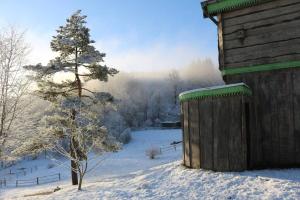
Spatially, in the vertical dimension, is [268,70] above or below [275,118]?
above

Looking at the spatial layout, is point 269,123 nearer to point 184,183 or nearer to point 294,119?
point 294,119

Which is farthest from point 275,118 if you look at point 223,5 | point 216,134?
point 223,5

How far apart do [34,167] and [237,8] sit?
49.8 m

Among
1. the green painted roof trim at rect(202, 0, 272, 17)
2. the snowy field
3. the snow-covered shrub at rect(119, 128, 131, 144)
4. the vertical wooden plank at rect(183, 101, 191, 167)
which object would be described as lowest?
the snow-covered shrub at rect(119, 128, 131, 144)

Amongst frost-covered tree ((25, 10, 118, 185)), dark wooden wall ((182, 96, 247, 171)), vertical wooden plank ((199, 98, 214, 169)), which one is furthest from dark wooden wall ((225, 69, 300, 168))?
frost-covered tree ((25, 10, 118, 185))

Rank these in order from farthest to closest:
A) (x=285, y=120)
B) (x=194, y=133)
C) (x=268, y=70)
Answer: (x=194, y=133)
(x=268, y=70)
(x=285, y=120)

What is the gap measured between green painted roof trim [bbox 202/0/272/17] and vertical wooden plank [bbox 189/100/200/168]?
341 cm

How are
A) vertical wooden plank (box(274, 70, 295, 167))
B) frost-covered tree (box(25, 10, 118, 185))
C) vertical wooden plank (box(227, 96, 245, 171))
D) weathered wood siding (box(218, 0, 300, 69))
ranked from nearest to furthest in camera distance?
vertical wooden plank (box(227, 96, 245, 171)) < vertical wooden plank (box(274, 70, 295, 167)) < weathered wood siding (box(218, 0, 300, 69)) < frost-covered tree (box(25, 10, 118, 185))

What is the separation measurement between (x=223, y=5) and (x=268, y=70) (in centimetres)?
284

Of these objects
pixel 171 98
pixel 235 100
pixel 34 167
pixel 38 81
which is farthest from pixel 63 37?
pixel 171 98

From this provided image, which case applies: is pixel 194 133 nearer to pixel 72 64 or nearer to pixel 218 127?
pixel 218 127

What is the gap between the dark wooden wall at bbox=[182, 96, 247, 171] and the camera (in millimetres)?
11906

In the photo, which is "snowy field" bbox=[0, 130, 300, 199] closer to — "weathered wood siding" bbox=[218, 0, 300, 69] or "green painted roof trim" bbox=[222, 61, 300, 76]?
"green painted roof trim" bbox=[222, 61, 300, 76]

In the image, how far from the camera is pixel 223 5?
1350 cm
